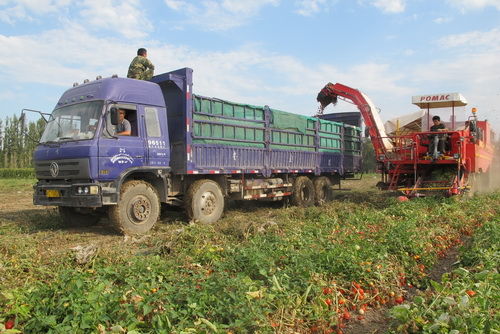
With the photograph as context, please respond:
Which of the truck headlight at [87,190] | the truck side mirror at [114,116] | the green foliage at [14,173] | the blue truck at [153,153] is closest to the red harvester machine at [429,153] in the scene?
the blue truck at [153,153]

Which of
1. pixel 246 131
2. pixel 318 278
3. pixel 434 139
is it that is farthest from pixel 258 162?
pixel 318 278

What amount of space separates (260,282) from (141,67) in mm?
6412

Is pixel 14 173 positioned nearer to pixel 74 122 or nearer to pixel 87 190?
pixel 74 122

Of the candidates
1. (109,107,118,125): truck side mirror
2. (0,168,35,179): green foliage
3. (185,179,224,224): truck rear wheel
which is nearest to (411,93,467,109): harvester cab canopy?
(185,179,224,224): truck rear wheel

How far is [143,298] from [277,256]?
1885 millimetres

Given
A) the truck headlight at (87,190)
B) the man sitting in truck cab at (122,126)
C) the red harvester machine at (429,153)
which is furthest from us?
the red harvester machine at (429,153)

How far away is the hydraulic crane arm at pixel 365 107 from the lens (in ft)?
42.4

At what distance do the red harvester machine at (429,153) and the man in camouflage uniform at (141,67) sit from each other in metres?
7.23

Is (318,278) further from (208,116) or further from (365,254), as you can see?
(208,116)

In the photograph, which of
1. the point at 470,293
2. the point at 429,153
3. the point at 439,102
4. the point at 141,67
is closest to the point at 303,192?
the point at 429,153

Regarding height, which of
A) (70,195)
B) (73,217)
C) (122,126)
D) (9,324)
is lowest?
(9,324)

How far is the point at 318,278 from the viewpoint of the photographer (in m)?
3.91

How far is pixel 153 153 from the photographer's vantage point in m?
7.74

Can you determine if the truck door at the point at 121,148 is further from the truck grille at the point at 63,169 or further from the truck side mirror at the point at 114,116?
the truck grille at the point at 63,169
